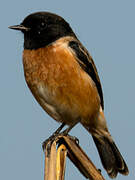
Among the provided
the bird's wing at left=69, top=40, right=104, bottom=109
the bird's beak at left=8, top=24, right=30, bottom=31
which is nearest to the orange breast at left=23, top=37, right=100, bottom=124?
the bird's wing at left=69, top=40, right=104, bottom=109

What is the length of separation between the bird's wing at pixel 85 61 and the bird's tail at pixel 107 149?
2.27 feet

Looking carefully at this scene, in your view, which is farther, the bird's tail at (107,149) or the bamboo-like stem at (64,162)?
the bird's tail at (107,149)

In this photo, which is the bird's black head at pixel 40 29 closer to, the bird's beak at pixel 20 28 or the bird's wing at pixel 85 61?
the bird's beak at pixel 20 28

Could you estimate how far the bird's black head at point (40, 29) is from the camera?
24.7ft

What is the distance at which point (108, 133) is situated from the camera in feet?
28.7

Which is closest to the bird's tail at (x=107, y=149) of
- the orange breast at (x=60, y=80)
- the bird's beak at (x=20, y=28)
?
the orange breast at (x=60, y=80)

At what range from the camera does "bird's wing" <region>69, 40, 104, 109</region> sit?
24.8 feet

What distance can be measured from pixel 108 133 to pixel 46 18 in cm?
265

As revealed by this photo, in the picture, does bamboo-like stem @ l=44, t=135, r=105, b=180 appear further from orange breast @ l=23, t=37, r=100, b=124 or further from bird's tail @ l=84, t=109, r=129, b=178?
bird's tail @ l=84, t=109, r=129, b=178

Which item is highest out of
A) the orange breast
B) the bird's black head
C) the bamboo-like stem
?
the bird's black head

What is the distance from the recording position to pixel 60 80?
22.6 ft

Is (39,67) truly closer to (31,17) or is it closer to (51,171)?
(31,17)

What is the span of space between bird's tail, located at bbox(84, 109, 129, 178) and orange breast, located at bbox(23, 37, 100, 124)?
0.98 metres

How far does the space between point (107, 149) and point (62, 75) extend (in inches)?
94.7
